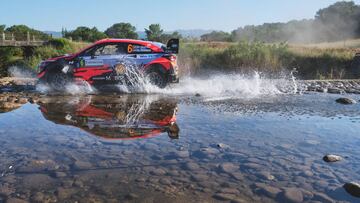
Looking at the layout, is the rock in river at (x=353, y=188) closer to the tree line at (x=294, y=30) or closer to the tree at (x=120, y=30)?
the tree line at (x=294, y=30)

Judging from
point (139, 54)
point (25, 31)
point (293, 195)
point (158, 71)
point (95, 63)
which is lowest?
point (293, 195)

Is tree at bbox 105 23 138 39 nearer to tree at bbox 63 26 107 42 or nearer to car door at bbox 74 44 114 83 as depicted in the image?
tree at bbox 63 26 107 42

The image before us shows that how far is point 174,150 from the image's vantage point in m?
7.07

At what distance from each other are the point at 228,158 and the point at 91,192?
2.40 meters

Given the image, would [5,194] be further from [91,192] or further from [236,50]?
[236,50]

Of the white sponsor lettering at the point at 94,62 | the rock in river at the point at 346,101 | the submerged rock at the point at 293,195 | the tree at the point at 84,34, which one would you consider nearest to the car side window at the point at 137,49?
the white sponsor lettering at the point at 94,62

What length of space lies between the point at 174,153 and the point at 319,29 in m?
66.9

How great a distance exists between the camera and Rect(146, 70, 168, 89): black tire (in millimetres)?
13805

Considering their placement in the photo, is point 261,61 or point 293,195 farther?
point 261,61

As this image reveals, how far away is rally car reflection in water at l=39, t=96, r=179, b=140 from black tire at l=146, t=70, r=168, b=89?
3.52 ft

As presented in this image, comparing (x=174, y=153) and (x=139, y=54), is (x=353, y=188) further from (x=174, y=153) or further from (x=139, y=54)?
(x=139, y=54)

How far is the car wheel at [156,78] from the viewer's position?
544 inches

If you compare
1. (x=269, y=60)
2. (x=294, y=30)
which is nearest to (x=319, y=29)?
(x=294, y=30)

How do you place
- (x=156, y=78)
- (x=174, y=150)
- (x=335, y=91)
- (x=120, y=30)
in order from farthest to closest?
(x=120, y=30) < (x=335, y=91) < (x=156, y=78) < (x=174, y=150)
